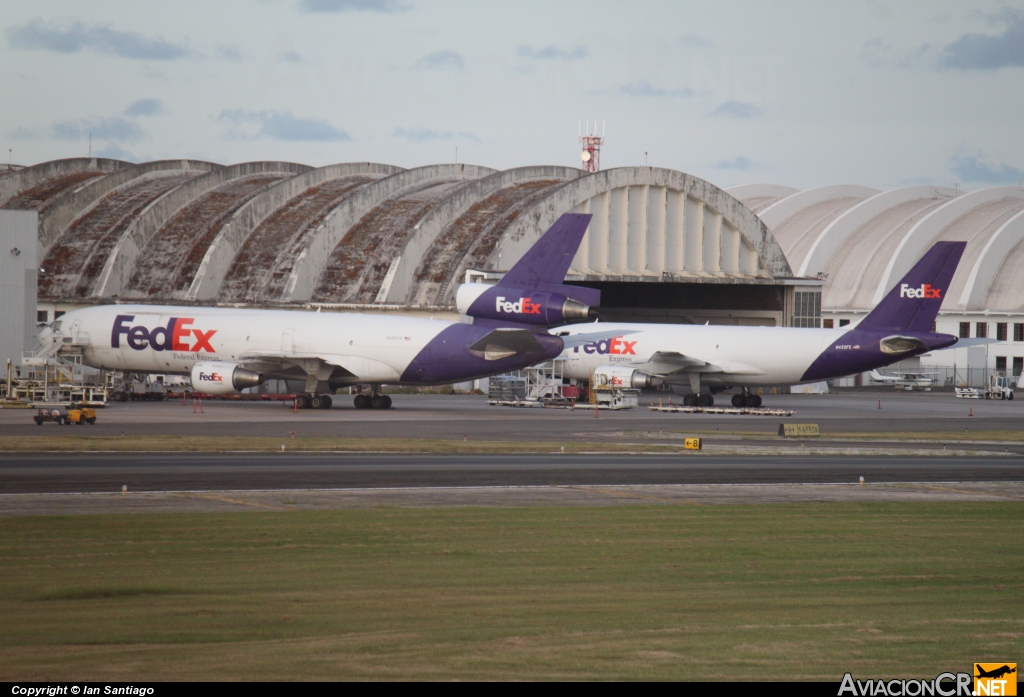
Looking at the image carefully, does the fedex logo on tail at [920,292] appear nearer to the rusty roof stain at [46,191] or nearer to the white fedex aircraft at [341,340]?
the white fedex aircraft at [341,340]

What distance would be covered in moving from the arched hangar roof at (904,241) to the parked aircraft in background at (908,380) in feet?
23.9

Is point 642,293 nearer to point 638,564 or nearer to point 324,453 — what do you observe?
point 324,453

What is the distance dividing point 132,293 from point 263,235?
9.08 metres

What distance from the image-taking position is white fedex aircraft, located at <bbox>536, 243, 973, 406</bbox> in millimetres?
53844

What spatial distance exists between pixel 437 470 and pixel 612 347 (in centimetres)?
3542

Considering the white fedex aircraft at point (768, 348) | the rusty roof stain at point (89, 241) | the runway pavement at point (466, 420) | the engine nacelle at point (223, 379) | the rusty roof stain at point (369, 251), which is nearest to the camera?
the runway pavement at point (466, 420)

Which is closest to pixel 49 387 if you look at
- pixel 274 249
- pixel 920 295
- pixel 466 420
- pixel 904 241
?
pixel 466 420

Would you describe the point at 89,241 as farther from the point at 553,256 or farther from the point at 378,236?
the point at 553,256

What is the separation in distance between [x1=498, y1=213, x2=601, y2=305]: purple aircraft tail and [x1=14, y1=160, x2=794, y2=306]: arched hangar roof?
17469 mm

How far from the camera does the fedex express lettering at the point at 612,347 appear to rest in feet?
200

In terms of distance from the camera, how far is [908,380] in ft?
305

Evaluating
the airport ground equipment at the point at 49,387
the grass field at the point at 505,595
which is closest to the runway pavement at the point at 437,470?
the grass field at the point at 505,595

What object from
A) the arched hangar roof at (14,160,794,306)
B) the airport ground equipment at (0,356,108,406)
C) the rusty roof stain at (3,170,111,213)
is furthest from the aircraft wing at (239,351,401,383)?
the rusty roof stain at (3,170,111,213)

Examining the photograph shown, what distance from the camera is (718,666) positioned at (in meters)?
9.82
